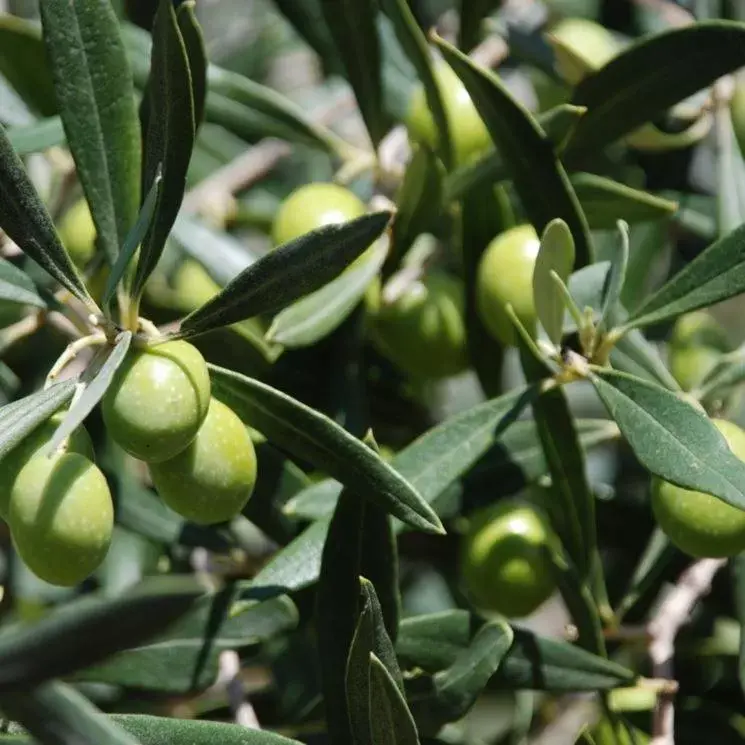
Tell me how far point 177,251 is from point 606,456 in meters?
0.72

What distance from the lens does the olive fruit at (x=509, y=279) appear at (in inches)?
49.2

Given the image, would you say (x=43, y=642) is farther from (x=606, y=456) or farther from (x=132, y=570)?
(x=606, y=456)

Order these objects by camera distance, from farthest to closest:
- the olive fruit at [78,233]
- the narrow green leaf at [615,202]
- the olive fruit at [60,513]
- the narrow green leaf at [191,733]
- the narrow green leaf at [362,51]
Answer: the olive fruit at [78,233]
the narrow green leaf at [362,51]
the narrow green leaf at [615,202]
the narrow green leaf at [191,733]
the olive fruit at [60,513]

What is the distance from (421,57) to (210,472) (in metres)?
0.60

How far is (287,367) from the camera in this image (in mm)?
1390

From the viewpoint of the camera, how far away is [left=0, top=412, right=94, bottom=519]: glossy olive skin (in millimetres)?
916

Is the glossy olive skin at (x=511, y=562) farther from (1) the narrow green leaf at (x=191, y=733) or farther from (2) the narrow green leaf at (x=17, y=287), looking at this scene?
(2) the narrow green leaf at (x=17, y=287)

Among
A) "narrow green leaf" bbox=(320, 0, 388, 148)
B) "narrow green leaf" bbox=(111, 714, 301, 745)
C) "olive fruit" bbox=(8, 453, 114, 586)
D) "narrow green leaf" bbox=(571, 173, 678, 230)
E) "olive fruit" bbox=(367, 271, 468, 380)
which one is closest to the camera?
"olive fruit" bbox=(8, 453, 114, 586)

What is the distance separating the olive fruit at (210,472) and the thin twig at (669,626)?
59cm

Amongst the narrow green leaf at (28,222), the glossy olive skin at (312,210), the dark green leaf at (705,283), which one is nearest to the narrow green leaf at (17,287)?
the narrow green leaf at (28,222)

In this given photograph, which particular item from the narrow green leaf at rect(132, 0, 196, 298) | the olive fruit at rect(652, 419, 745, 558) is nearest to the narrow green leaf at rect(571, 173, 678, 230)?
the olive fruit at rect(652, 419, 745, 558)

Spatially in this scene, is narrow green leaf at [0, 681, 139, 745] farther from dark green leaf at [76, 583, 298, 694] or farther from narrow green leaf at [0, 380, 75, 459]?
dark green leaf at [76, 583, 298, 694]

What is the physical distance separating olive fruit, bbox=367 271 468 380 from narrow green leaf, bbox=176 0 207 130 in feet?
1.21

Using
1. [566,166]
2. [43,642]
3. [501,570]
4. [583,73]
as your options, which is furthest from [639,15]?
[43,642]
